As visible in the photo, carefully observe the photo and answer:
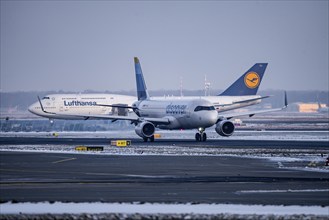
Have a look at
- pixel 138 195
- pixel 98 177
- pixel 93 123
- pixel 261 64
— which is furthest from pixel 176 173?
pixel 261 64

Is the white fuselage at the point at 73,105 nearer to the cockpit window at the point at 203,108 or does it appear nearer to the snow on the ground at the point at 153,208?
the cockpit window at the point at 203,108

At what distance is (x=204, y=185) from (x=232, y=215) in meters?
7.44

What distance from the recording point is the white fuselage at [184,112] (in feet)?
209

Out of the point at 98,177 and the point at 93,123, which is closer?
the point at 98,177

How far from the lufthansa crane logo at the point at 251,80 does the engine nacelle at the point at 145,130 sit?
1662 inches

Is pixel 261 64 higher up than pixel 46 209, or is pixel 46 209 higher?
pixel 261 64

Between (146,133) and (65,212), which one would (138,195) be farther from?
(146,133)

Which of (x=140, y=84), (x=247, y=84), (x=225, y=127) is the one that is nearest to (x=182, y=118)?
(x=225, y=127)

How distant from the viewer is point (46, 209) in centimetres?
1969

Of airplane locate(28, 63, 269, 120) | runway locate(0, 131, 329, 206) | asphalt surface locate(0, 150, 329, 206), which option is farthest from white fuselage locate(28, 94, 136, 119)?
asphalt surface locate(0, 150, 329, 206)

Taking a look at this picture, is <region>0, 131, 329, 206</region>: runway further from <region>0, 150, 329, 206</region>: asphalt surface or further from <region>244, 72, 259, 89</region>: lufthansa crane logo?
<region>244, 72, 259, 89</region>: lufthansa crane logo

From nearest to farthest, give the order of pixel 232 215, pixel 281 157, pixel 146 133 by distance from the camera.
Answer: pixel 232 215 < pixel 281 157 < pixel 146 133

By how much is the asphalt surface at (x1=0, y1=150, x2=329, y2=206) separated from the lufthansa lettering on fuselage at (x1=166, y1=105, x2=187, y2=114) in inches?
993

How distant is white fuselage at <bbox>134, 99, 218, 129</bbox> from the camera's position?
6384 cm
